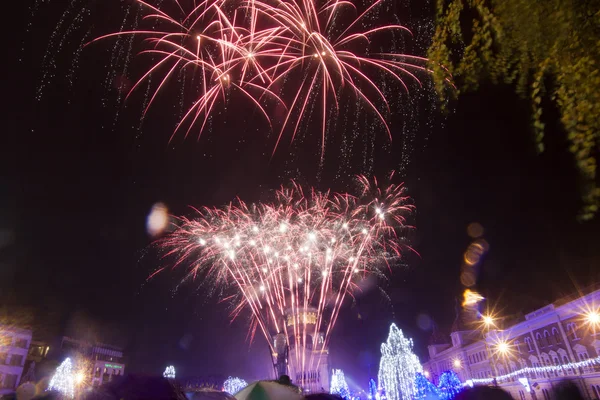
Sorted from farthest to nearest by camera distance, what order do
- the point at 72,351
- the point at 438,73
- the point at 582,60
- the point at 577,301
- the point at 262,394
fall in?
the point at 72,351, the point at 577,301, the point at 262,394, the point at 438,73, the point at 582,60

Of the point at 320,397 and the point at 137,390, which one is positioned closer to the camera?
the point at 137,390

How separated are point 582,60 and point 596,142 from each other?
1282 millimetres

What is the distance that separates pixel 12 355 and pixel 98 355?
3988cm

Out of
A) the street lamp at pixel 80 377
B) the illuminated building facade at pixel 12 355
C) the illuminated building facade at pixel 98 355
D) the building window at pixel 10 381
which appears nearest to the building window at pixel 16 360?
the illuminated building facade at pixel 12 355

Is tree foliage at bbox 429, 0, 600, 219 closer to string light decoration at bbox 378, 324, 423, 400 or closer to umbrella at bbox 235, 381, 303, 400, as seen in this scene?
umbrella at bbox 235, 381, 303, 400

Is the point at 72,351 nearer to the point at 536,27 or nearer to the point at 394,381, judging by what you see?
the point at 394,381

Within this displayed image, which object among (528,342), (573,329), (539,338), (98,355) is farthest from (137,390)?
(98,355)

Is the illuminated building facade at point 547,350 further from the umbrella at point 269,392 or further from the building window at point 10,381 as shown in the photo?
the building window at point 10,381

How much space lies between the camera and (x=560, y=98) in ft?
19.2

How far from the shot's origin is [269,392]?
8586mm

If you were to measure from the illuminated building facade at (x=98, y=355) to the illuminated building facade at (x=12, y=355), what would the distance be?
20.6 meters

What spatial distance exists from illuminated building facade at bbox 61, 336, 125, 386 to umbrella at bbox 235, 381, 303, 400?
239 ft

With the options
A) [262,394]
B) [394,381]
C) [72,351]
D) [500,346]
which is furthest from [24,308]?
[500,346]

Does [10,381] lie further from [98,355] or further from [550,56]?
[550,56]
